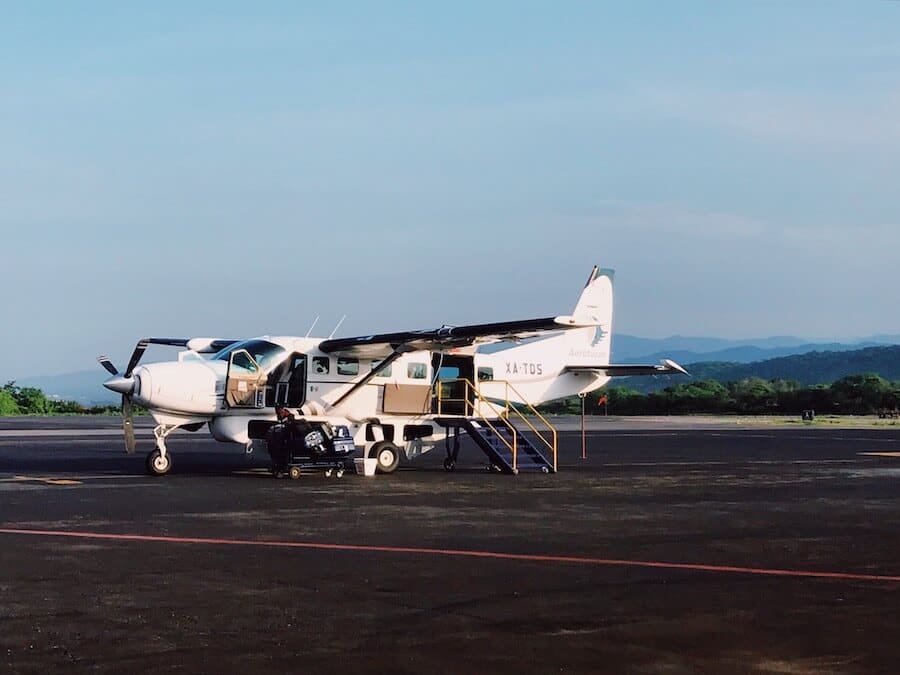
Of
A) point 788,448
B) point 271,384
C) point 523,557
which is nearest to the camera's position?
point 523,557

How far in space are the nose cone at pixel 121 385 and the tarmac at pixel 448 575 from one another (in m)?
2.01

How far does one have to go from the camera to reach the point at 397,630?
8.34m

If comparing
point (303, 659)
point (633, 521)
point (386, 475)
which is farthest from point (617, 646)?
point (386, 475)

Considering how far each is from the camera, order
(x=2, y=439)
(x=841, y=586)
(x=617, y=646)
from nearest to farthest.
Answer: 1. (x=617, y=646)
2. (x=841, y=586)
3. (x=2, y=439)

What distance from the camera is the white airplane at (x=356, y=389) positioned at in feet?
74.9

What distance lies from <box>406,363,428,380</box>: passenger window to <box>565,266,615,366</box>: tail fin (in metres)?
5.28

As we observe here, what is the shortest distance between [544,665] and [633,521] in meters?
8.23

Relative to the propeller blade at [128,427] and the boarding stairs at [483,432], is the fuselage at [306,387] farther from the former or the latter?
the propeller blade at [128,427]

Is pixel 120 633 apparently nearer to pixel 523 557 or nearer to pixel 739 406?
pixel 523 557

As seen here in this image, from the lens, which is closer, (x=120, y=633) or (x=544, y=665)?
(x=544, y=665)

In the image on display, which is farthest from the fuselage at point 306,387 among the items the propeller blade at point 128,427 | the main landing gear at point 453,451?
the propeller blade at point 128,427

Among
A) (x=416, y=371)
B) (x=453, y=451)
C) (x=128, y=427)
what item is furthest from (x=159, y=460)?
(x=453, y=451)

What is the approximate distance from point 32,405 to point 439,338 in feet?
195

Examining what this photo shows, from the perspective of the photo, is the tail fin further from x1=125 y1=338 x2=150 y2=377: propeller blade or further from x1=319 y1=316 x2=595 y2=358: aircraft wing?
x1=125 y1=338 x2=150 y2=377: propeller blade
